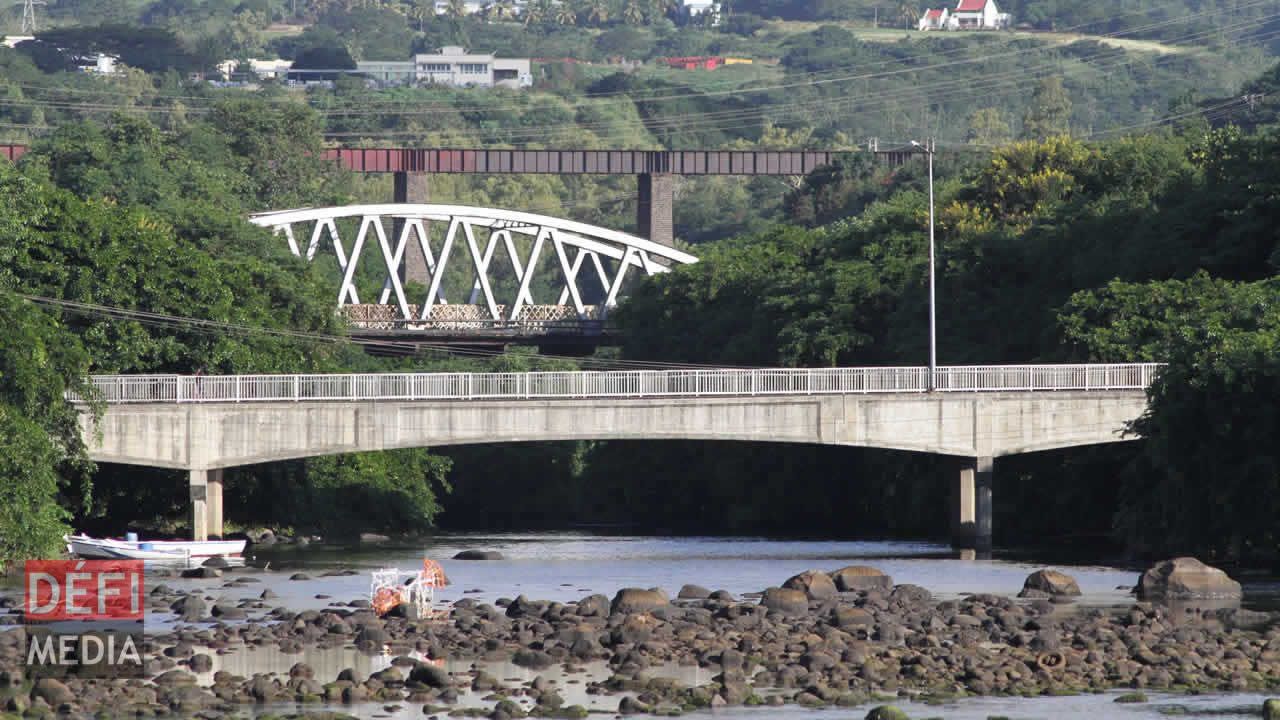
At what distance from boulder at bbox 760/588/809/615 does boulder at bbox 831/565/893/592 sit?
3.10 metres

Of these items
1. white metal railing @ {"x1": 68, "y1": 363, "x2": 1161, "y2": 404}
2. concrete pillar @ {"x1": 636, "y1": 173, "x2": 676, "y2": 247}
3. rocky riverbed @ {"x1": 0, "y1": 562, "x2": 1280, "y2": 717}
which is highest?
concrete pillar @ {"x1": 636, "y1": 173, "x2": 676, "y2": 247}

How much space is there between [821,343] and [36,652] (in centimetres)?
5250

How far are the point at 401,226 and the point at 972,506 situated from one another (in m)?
93.0

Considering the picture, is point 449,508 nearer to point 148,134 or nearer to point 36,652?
point 148,134

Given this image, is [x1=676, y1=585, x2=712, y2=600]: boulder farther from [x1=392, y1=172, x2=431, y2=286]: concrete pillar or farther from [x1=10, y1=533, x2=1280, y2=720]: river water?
[x1=392, y1=172, x2=431, y2=286]: concrete pillar

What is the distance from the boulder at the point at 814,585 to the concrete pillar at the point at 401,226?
108 metres

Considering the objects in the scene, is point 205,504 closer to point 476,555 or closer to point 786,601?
point 476,555

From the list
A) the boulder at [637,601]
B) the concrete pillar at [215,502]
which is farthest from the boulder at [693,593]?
the concrete pillar at [215,502]

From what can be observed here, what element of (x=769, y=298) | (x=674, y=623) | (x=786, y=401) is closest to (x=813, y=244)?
(x=769, y=298)

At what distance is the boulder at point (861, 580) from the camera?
189 feet

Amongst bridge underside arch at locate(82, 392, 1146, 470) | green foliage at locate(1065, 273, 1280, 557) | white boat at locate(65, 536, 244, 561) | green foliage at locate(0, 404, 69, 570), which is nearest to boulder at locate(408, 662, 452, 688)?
green foliage at locate(0, 404, 69, 570)

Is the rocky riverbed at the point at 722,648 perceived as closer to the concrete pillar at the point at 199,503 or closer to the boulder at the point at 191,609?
the boulder at the point at 191,609

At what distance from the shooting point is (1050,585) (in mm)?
57312

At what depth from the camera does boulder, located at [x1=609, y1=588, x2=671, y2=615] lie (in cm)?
5259
